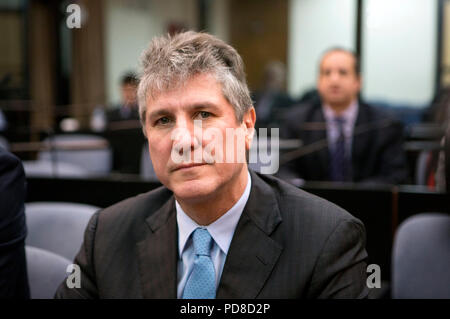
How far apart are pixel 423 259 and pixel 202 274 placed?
0.90m

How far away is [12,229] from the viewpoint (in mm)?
1359

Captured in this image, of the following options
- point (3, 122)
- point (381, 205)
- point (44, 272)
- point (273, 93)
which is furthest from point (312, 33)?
point (44, 272)

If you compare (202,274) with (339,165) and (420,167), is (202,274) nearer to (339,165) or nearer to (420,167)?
(339,165)

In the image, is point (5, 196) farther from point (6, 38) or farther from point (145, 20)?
point (145, 20)

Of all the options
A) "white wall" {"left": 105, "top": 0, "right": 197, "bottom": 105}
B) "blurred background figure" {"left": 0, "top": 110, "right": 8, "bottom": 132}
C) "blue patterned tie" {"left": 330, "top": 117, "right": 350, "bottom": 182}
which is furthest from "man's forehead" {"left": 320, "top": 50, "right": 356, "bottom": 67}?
"white wall" {"left": 105, "top": 0, "right": 197, "bottom": 105}

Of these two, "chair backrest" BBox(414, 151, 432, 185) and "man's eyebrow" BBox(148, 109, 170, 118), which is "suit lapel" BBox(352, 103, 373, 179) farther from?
"man's eyebrow" BBox(148, 109, 170, 118)

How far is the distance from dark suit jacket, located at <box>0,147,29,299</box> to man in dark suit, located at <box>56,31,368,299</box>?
213 mm

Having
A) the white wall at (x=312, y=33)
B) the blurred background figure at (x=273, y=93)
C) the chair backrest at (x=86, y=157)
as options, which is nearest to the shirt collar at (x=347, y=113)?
the chair backrest at (x=86, y=157)

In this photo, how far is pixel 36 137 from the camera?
4.66 m

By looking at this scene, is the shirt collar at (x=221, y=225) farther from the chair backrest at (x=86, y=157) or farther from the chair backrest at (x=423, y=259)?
the chair backrest at (x=86, y=157)

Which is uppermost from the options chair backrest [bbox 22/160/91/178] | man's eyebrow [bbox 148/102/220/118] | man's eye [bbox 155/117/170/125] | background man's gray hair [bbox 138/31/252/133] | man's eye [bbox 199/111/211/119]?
background man's gray hair [bbox 138/31/252/133]

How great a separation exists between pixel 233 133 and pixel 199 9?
753cm

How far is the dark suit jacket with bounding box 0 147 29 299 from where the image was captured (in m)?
1.34
